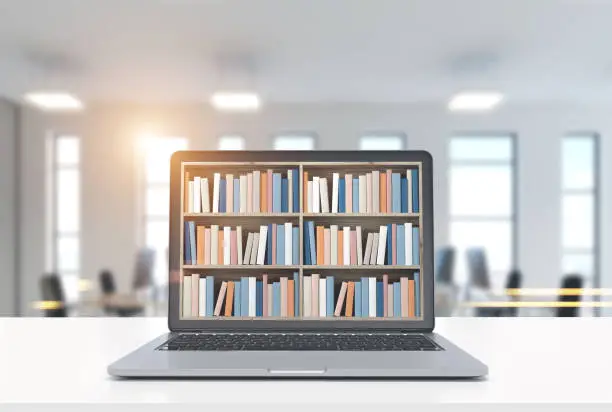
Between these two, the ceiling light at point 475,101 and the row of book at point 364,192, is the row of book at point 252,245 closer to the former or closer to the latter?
the row of book at point 364,192

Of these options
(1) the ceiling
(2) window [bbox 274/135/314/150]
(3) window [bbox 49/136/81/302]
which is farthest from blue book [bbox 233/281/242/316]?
(3) window [bbox 49/136/81/302]

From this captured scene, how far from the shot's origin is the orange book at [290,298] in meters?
0.69

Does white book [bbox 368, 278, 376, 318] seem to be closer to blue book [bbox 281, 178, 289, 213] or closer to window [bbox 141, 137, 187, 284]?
blue book [bbox 281, 178, 289, 213]

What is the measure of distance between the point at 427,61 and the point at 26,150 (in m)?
2.73

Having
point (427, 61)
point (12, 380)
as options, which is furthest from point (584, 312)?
point (12, 380)

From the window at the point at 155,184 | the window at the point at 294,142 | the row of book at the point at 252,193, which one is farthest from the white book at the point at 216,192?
the window at the point at 155,184

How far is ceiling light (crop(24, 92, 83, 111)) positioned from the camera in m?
4.27

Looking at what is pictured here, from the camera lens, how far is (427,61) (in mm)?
3727

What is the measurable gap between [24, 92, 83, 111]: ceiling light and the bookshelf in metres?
3.93

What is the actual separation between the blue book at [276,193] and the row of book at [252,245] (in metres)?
0.02

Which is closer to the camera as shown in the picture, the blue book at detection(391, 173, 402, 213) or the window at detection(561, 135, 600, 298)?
the blue book at detection(391, 173, 402, 213)

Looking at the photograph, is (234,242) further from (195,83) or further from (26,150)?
(26,150)

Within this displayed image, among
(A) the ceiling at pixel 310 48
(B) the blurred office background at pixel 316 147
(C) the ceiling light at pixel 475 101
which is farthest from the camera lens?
(C) the ceiling light at pixel 475 101

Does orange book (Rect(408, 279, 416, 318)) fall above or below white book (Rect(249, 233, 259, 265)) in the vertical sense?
below
